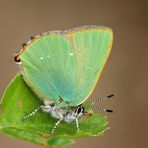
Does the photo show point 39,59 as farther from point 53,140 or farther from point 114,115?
point 114,115

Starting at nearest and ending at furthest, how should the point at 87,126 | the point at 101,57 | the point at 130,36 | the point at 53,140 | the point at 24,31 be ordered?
the point at 53,140
the point at 87,126
the point at 101,57
the point at 24,31
the point at 130,36

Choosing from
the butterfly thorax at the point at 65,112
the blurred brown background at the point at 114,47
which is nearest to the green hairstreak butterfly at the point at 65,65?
the butterfly thorax at the point at 65,112

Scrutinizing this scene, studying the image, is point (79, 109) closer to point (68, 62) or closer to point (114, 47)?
point (68, 62)

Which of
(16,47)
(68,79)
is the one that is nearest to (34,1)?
(16,47)

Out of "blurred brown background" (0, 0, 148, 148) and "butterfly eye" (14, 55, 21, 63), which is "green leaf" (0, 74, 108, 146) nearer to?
"butterfly eye" (14, 55, 21, 63)

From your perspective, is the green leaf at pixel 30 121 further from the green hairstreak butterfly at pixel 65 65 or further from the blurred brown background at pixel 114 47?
the blurred brown background at pixel 114 47
